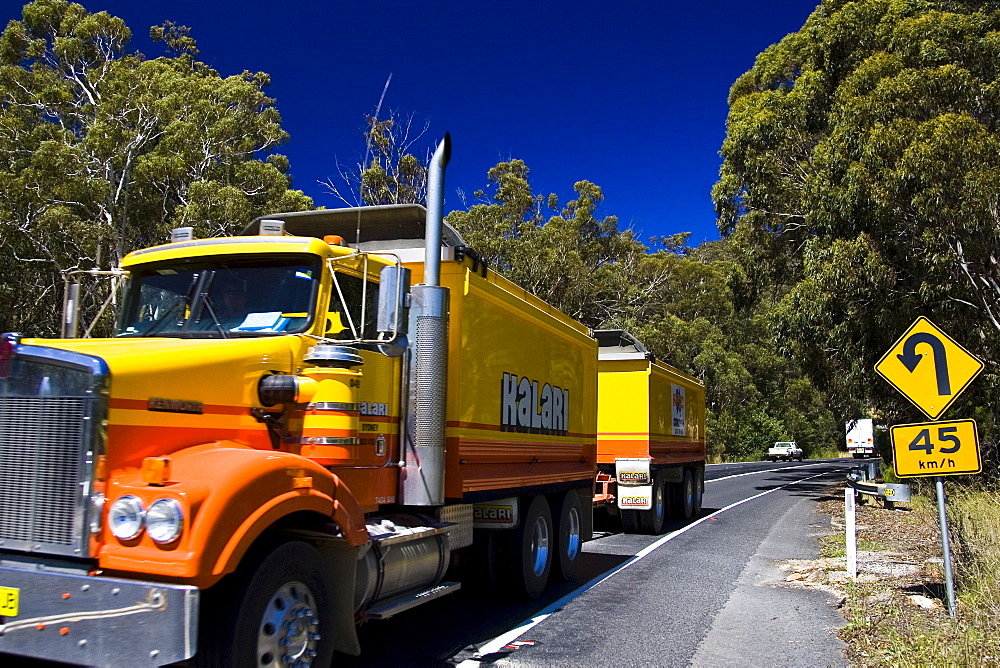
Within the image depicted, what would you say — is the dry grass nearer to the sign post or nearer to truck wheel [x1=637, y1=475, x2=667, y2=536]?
the sign post

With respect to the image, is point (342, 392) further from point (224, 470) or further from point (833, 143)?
point (833, 143)

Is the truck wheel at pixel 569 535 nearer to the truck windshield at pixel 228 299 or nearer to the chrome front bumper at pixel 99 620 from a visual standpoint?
the truck windshield at pixel 228 299

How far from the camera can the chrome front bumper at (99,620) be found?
12.4ft

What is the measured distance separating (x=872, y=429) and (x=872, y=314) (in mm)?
33768

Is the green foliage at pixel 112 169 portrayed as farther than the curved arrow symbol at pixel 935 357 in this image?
Yes

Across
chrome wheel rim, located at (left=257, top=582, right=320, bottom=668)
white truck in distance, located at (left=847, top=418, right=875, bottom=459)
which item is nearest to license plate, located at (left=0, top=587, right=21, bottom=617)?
chrome wheel rim, located at (left=257, top=582, right=320, bottom=668)

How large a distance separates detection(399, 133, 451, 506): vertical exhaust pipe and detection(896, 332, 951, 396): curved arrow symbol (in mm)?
4853

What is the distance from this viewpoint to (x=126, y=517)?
4031 millimetres

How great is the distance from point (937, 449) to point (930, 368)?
2.71ft

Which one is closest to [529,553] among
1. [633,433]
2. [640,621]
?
[640,621]

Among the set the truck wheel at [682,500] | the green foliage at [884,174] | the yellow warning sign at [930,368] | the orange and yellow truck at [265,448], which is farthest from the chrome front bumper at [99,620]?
the green foliage at [884,174]

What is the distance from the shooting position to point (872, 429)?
48.5 m

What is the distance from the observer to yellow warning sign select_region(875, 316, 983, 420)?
25.7 ft

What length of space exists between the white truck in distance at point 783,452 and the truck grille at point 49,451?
184ft
